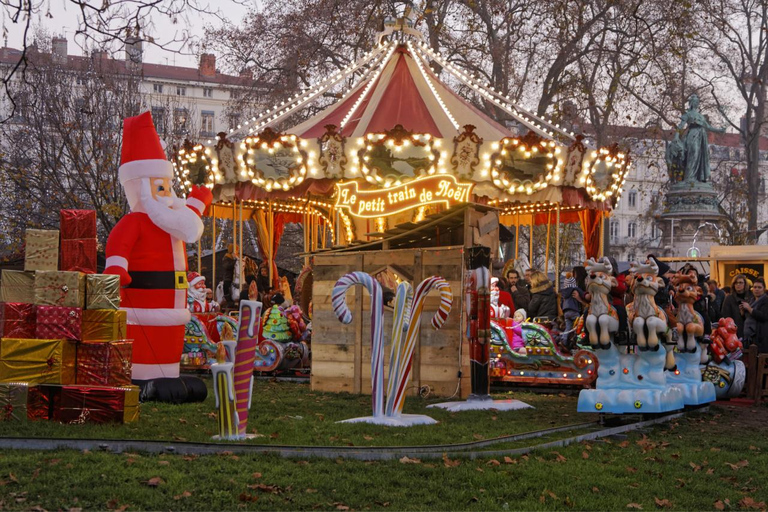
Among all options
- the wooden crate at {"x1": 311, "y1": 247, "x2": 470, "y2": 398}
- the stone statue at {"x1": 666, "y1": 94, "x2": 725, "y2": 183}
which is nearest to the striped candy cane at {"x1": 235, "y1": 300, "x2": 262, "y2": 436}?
the wooden crate at {"x1": 311, "y1": 247, "x2": 470, "y2": 398}

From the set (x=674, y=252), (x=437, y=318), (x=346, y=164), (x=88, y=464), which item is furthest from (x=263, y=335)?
(x=674, y=252)

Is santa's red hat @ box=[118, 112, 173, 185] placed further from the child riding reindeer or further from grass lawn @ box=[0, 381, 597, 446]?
the child riding reindeer

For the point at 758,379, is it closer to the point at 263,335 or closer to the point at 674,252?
the point at 263,335

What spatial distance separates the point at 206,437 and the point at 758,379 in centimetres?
810

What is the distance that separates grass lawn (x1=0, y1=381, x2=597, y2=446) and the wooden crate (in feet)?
1.58

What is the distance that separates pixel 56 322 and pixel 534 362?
7.25 meters

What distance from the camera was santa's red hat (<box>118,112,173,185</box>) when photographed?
37.5 feet

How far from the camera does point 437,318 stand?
33.5 ft

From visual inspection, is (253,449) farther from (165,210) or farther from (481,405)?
(165,210)

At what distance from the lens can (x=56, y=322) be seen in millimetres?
9383

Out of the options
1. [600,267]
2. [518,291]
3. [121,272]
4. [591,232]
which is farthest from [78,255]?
[591,232]

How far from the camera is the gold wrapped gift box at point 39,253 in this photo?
959 cm

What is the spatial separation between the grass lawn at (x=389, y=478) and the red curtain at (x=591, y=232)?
11.6 m

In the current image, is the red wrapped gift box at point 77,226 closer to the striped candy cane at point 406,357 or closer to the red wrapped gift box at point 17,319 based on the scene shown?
the red wrapped gift box at point 17,319
